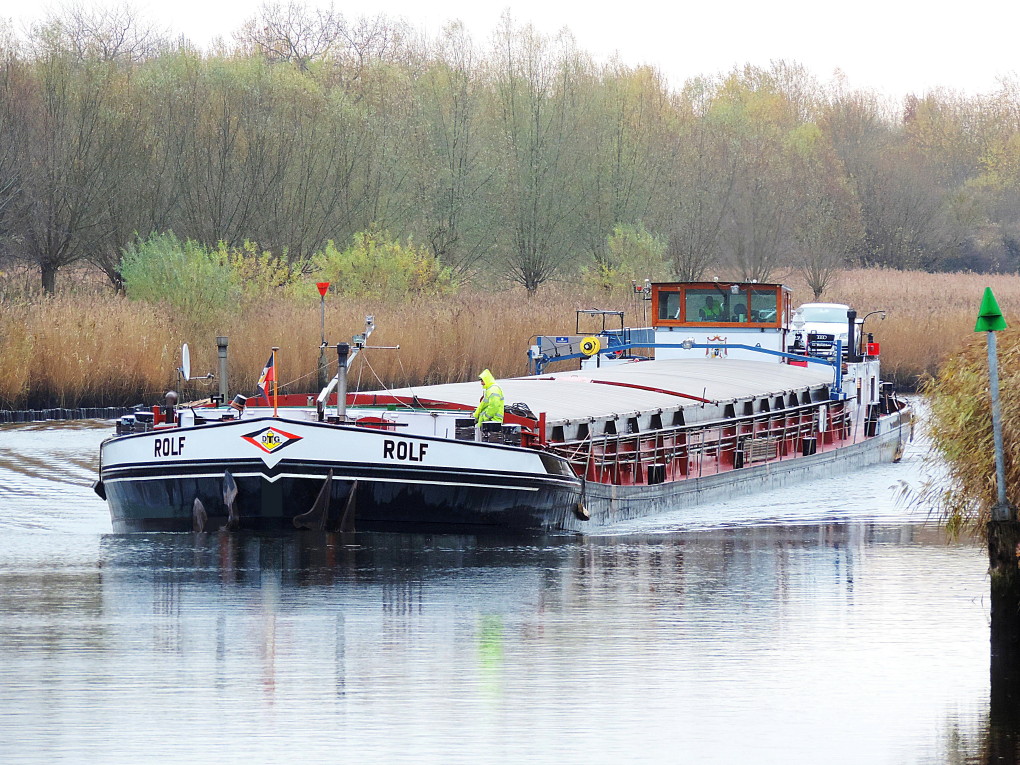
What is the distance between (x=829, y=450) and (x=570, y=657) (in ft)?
54.3

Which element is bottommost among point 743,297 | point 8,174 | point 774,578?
point 774,578

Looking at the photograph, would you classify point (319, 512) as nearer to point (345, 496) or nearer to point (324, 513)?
point (324, 513)

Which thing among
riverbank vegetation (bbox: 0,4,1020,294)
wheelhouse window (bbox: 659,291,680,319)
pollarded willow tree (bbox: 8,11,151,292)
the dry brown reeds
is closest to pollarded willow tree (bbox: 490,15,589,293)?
riverbank vegetation (bbox: 0,4,1020,294)

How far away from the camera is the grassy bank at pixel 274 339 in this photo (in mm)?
33344

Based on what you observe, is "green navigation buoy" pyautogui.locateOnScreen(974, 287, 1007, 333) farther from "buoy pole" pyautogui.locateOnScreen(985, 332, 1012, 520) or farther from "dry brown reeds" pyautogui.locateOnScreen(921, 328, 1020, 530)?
"dry brown reeds" pyautogui.locateOnScreen(921, 328, 1020, 530)

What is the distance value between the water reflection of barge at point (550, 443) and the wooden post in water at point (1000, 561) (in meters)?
7.27

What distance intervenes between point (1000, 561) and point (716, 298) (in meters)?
18.0

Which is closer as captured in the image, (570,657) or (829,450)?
(570,657)

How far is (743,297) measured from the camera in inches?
1160

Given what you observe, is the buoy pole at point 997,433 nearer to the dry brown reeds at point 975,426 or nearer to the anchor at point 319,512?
the dry brown reeds at point 975,426

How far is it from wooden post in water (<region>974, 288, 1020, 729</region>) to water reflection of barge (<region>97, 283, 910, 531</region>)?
727 centimetres

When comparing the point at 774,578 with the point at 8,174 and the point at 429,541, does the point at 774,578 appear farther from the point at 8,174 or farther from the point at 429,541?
the point at 8,174

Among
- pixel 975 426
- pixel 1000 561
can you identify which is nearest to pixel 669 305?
pixel 975 426

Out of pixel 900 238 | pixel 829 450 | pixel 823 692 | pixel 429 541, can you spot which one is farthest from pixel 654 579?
pixel 900 238
